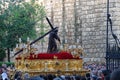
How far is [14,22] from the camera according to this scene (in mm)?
33312

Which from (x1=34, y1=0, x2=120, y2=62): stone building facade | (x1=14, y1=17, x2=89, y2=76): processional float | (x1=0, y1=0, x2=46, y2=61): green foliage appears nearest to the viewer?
(x1=14, y1=17, x2=89, y2=76): processional float

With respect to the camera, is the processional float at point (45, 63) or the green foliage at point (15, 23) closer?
the processional float at point (45, 63)

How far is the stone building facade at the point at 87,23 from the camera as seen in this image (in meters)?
29.2

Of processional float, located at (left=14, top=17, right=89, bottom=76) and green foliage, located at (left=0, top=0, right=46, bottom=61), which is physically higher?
green foliage, located at (left=0, top=0, right=46, bottom=61)

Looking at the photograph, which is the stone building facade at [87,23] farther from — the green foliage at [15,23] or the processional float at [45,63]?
the processional float at [45,63]

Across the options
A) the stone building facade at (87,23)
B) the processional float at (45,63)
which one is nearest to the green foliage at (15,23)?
the stone building facade at (87,23)

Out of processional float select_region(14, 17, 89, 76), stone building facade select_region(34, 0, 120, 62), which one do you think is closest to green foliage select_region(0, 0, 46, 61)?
stone building facade select_region(34, 0, 120, 62)

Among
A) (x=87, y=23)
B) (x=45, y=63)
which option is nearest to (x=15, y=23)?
(x=87, y=23)

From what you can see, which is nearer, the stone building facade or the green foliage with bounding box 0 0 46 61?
the stone building facade

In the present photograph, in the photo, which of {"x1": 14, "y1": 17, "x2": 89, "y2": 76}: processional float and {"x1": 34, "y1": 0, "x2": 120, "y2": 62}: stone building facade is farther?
{"x1": 34, "y1": 0, "x2": 120, "y2": 62}: stone building facade

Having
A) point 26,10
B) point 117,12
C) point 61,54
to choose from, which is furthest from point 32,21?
point 61,54

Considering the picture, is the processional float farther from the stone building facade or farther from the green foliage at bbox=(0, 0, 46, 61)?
the green foliage at bbox=(0, 0, 46, 61)

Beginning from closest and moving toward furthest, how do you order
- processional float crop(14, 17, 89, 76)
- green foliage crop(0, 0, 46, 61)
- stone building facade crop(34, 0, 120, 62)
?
processional float crop(14, 17, 89, 76) → stone building facade crop(34, 0, 120, 62) → green foliage crop(0, 0, 46, 61)

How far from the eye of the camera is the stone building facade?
95.7 ft
